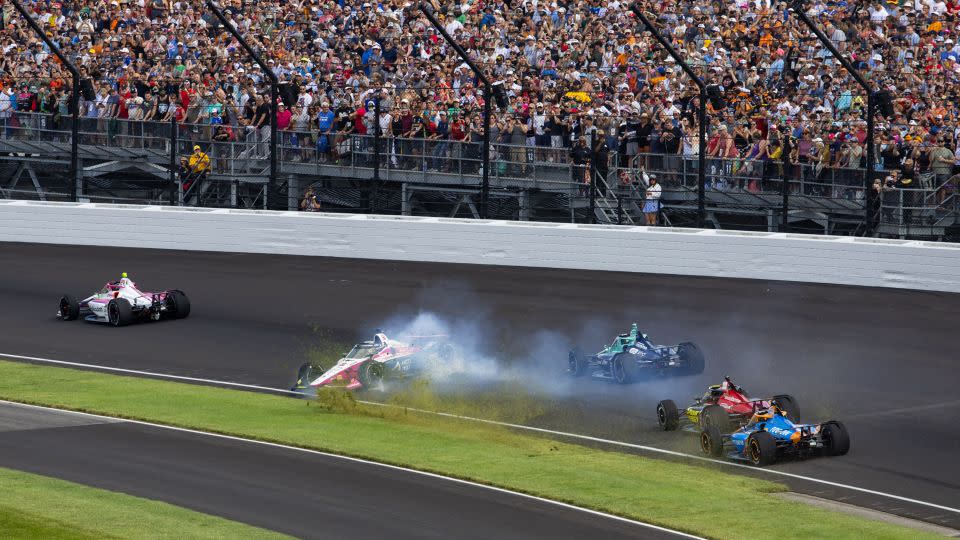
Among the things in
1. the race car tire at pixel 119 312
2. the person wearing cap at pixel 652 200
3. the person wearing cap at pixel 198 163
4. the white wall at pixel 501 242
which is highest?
the person wearing cap at pixel 198 163

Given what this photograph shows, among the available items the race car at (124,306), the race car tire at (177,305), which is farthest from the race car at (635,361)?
the race car at (124,306)

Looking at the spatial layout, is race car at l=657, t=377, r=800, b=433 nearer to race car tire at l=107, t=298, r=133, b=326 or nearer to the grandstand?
race car tire at l=107, t=298, r=133, b=326

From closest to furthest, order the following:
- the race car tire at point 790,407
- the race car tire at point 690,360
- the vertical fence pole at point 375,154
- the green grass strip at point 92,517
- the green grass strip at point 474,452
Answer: the green grass strip at point 92,517, the green grass strip at point 474,452, the race car tire at point 790,407, the race car tire at point 690,360, the vertical fence pole at point 375,154

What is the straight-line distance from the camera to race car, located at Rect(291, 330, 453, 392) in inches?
734

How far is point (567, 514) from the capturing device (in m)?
13.4

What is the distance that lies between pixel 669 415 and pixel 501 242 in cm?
1189

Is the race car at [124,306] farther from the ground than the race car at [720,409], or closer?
farther from the ground

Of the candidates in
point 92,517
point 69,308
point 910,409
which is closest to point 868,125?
point 910,409

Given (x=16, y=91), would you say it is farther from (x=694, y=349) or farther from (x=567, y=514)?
(x=567, y=514)

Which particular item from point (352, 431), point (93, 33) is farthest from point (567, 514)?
point (93, 33)

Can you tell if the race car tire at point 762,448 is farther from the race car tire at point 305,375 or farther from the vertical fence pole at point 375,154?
the vertical fence pole at point 375,154

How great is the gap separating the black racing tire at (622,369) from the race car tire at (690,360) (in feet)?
2.36

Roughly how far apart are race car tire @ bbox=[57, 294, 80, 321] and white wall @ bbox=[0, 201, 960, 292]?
258 inches

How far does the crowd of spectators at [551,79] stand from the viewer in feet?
87.7
